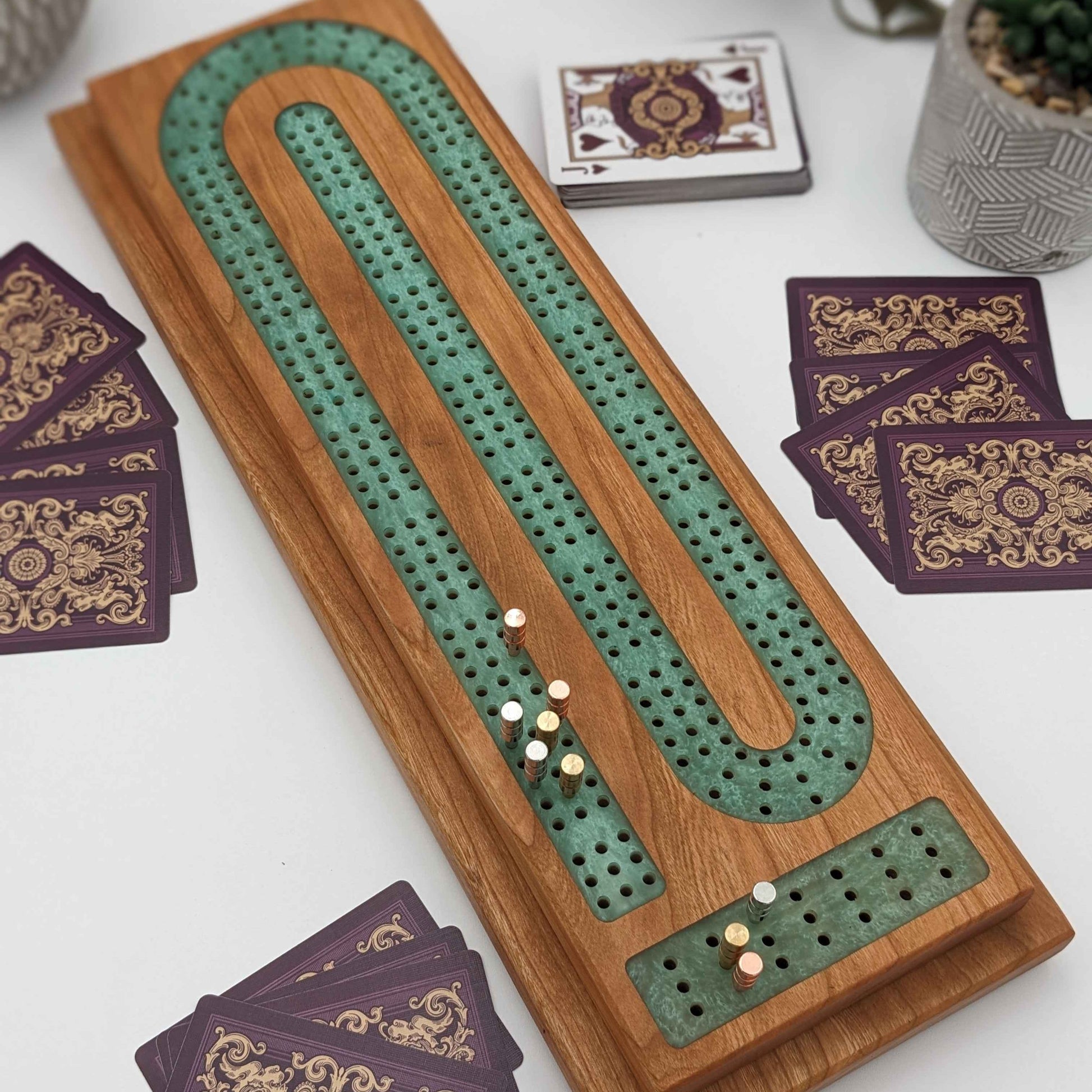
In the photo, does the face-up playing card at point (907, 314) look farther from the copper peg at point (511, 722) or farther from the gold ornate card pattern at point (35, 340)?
the gold ornate card pattern at point (35, 340)

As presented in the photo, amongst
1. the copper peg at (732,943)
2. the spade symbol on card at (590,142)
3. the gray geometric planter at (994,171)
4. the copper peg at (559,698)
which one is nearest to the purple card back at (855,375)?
the gray geometric planter at (994,171)

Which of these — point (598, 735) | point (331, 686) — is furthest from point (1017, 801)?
point (331, 686)

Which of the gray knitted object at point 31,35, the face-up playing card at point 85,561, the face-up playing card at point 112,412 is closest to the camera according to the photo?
the face-up playing card at point 85,561

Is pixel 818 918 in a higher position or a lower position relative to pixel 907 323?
lower

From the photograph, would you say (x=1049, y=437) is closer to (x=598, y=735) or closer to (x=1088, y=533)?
(x=1088, y=533)

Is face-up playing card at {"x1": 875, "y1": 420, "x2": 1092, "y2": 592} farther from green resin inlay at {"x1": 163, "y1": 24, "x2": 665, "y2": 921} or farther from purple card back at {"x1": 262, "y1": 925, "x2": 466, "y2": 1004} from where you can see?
purple card back at {"x1": 262, "y1": 925, "x2": 466, "y2": 1004}

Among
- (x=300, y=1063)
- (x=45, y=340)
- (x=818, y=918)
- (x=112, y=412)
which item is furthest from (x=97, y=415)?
(x=818, y=918)

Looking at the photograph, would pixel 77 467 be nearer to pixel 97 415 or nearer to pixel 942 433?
pixel 97 415
